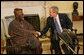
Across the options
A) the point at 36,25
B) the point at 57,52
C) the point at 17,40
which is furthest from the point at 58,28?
the point at 36,25

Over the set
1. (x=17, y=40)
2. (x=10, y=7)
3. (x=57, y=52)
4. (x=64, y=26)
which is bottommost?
(x=57, y=52)

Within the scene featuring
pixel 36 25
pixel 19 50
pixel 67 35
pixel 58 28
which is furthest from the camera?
pixel 36 25

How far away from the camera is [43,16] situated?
19.3ft

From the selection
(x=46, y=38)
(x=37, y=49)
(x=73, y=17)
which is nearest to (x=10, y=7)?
(x=46, y=38)

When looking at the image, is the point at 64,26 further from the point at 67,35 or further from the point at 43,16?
the point at 43,16

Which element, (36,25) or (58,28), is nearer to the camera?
(58,28)

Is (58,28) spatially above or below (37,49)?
above

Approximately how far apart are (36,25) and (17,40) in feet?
5.50

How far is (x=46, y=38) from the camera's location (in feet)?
18.4

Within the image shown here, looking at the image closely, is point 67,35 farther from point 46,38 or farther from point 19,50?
point 46,38

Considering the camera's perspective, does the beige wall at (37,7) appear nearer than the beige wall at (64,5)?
Yes

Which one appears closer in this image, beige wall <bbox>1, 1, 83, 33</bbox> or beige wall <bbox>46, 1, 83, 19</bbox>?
beige wall <bbox>1, 1, 83, 33</bbox>

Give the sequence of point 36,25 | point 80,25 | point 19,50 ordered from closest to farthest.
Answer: point 19,50, point 36,25, point 80,25

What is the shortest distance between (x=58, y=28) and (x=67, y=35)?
117cm
